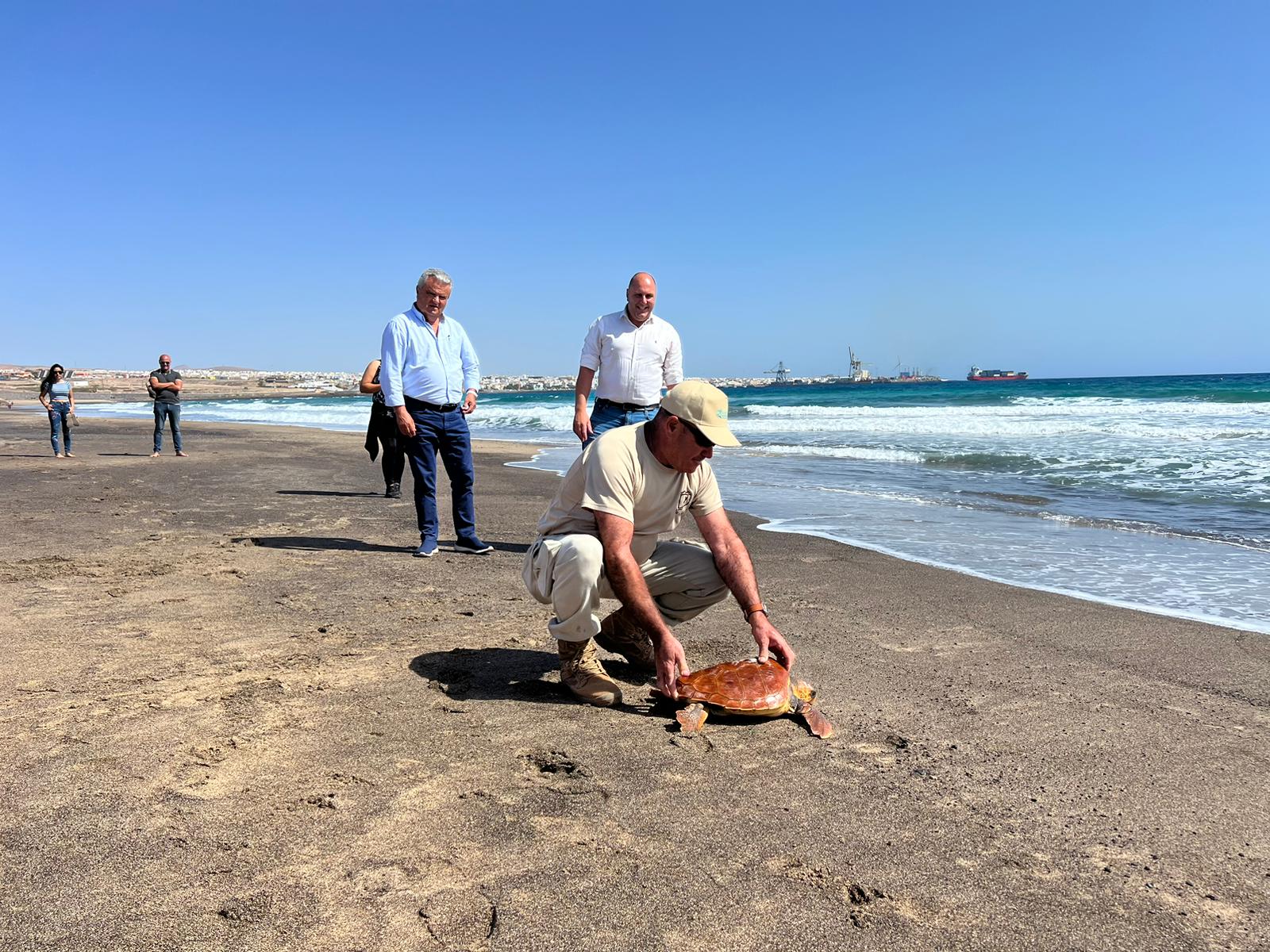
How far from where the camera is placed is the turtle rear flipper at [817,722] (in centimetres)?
298

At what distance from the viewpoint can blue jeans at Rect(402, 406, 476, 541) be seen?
241 inches

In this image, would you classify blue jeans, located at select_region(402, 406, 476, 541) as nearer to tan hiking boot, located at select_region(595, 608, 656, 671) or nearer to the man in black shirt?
tan hiking boot, located at select_region(595, 608, 656, 671)

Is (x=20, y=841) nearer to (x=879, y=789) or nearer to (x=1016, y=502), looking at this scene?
(x=879, y=789)

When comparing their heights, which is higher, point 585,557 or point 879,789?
point 585,557

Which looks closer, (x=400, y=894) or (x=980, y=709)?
(x=400, y=894)

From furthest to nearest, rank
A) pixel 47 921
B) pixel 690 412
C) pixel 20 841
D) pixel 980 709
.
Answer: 1. pixel 980 709
2. pixel 690 412
3. pixel 20 841
4. pixel 47 921

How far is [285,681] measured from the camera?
339 centimetres

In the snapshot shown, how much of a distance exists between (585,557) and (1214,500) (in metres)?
8.65

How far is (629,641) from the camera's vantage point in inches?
147

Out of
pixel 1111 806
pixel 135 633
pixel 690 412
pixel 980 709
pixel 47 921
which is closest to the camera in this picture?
pixel 47 921

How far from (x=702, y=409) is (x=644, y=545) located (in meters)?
0.71

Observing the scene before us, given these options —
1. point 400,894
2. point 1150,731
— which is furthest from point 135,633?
point 1150,731

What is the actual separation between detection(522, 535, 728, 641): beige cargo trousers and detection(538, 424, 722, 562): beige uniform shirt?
0.10m

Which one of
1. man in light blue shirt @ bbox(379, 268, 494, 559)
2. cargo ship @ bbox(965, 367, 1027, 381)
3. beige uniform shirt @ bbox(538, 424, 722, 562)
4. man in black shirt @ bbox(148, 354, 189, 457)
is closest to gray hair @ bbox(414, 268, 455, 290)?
man in light blue shirt @ bbox(379, 268, 494, 559)
